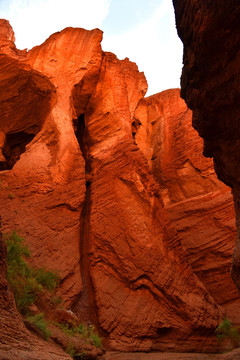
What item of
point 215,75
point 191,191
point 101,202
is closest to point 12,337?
point 215,75

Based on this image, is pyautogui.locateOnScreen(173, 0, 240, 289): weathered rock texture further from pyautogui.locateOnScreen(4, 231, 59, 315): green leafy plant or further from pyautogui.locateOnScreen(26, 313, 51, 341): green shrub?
pyautogui.locateOnScreen(4, 231, 59, 315): green leafy plant

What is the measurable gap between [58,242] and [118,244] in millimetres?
2105

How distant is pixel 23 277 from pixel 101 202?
5.23 meters

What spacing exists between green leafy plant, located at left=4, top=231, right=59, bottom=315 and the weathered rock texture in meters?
4.41

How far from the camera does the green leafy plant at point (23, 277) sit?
25.2 feet

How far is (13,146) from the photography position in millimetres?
17875

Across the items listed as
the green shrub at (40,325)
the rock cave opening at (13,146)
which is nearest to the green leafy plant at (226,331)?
the green shrub at (40,325)

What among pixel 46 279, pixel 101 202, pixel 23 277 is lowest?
pixel 46 279

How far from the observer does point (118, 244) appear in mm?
12414

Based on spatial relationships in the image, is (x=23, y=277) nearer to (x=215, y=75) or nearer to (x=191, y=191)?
(x=215, y=75)

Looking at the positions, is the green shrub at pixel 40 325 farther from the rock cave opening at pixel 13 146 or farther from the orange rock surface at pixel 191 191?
the rock cave opening at pixel 13 146

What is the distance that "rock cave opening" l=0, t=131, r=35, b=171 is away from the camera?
17.4 meters

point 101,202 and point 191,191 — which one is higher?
point 101,202

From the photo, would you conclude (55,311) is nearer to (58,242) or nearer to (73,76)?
(58,242)
